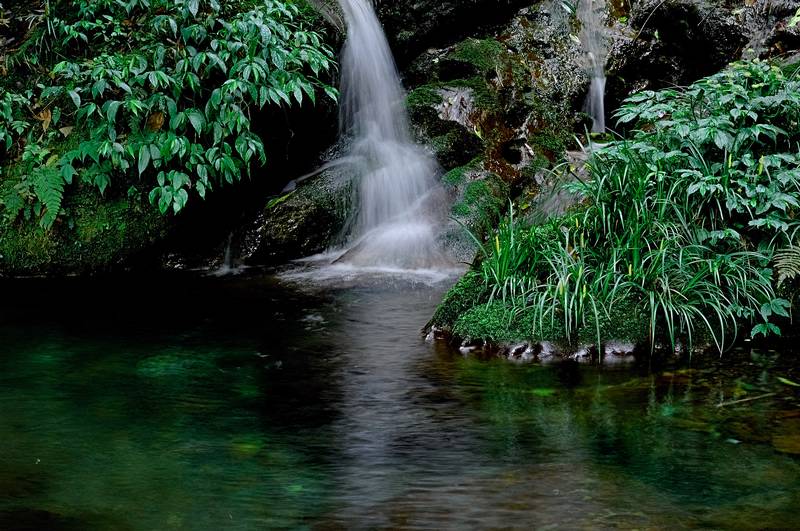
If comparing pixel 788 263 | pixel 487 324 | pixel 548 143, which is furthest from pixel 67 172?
pixel 788 263

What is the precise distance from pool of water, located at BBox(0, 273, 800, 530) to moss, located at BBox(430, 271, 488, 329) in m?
0.25

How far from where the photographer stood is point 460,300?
6.08 m

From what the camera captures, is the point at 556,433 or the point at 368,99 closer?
the point at 556,433

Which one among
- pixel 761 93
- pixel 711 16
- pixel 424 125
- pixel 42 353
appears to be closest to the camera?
pixel 42 353

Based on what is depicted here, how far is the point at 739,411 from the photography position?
460 cm

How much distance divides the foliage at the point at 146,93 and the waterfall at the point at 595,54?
3826 millimetres

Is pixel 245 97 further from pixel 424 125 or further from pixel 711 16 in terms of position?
pixel 711 16

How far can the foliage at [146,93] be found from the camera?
25.0 feet

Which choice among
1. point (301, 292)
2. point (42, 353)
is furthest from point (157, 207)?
point (42, 353)

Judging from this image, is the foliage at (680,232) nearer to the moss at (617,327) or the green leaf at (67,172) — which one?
the moss at (617,327)

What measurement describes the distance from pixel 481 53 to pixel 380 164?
2.03 m

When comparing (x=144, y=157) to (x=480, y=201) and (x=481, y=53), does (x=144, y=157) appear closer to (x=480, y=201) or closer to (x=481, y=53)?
(x=480, y=201)

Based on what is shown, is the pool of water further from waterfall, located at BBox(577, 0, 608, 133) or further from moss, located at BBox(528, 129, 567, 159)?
waterfall, located at BBox(577, 0, 608, 133)

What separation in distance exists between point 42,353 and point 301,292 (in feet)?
7.93
